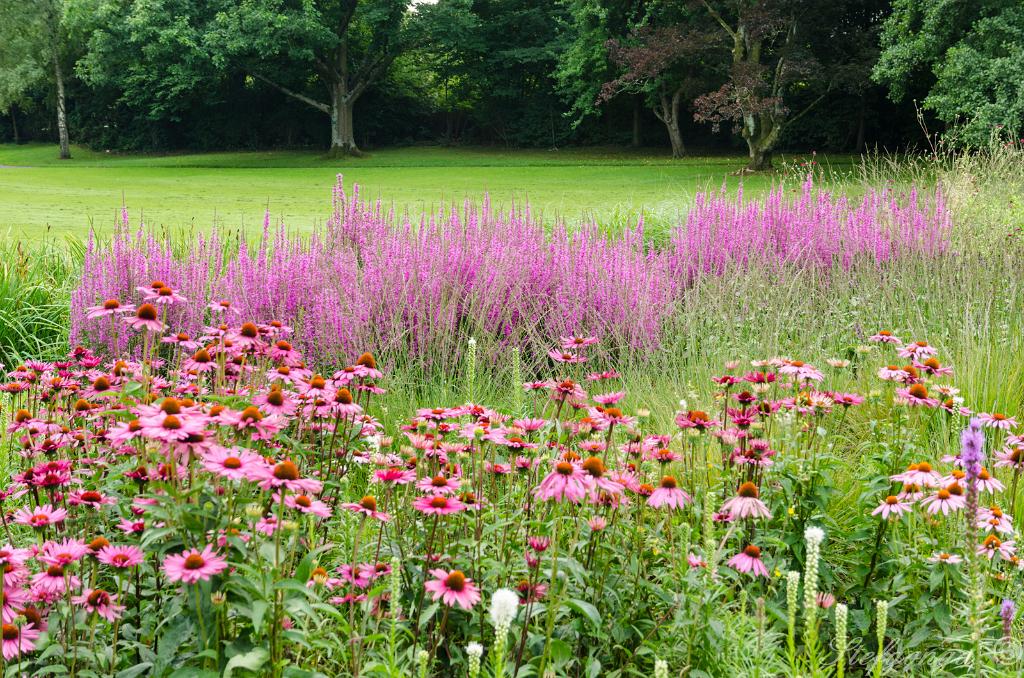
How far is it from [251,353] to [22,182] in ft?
75.1

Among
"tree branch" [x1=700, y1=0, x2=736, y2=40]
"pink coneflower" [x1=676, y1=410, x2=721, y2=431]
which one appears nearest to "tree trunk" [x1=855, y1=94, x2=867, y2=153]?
"tree branch" [x1=700, y1=0, x2=736, y2=40]

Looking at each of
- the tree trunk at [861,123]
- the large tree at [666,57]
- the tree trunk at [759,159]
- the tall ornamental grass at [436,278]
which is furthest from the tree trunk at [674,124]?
the tall ornamental grass at [436,278]

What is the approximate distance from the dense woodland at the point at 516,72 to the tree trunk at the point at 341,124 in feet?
0.30

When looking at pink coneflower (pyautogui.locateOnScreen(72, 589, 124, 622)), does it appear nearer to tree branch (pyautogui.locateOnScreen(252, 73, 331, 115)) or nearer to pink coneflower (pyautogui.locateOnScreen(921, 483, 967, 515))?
pink coneflower (pyautogui.locateOnScreen(921, 483, 967, 515))

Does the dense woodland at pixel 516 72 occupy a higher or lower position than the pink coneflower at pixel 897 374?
higher

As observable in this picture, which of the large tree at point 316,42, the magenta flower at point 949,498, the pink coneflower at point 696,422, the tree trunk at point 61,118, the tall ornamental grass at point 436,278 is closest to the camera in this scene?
the magenta flower at point 949,498

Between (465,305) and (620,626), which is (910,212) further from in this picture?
(620,626)

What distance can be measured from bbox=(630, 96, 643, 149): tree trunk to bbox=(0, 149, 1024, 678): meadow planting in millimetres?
31214

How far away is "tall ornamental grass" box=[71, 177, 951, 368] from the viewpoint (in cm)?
484

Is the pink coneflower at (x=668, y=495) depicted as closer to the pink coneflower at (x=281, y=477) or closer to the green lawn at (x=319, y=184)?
the pink coneflower at (x=281, y=477)

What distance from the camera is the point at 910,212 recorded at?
21.8 feet

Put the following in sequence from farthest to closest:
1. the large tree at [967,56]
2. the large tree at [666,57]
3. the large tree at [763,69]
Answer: the large tree at [666,57] < the large tree at [763,69] < the large tree at [967,56]

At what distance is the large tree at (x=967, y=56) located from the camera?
1719cm

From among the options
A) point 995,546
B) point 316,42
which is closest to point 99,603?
point 995,546
